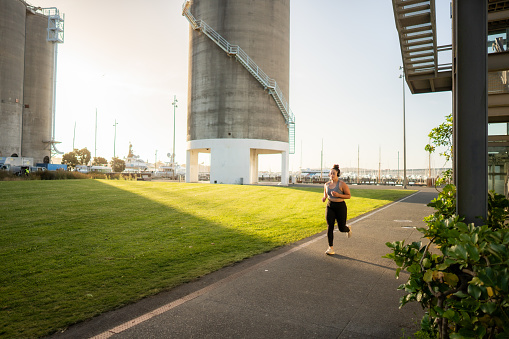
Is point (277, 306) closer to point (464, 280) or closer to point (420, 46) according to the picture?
point (464, 280)

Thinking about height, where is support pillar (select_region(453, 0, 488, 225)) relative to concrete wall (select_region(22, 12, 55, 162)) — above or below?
below

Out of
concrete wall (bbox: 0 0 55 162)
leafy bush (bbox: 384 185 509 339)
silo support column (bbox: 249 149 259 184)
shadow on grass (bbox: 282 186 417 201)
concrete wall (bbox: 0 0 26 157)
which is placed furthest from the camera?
concrete wall (bbox: 0 0 55 162)

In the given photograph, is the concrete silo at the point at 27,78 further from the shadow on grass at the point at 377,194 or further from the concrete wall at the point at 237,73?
the shadow on grass at the point at 377,194

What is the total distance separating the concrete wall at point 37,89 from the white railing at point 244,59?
115ft

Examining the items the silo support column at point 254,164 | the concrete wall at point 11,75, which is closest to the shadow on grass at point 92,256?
the silo support column at point 254,164

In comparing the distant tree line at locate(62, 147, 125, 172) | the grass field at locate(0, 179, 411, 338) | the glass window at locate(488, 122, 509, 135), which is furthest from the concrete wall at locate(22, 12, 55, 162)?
the glass window at locate(488, 122, 509, 135)

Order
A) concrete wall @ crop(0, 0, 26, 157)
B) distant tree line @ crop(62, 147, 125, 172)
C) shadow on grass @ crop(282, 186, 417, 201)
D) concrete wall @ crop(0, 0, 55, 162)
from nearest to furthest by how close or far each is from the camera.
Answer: shadow on grass @ crop(282, 186, 417, 201)
concrete wall @ crop(0, 0, 26, 157)
concrete wall @ crop(0, 0, 55, 162)
distant tree line @ crop(62, 147, 125, 172)

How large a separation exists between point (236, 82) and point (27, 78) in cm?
4311

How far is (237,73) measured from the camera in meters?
38.2

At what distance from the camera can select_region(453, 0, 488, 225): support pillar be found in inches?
125

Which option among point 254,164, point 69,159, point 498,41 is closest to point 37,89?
point 69,159

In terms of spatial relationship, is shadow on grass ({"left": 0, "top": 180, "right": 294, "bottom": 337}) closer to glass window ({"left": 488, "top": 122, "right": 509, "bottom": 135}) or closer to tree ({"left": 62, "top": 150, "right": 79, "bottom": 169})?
glass window ({"left": 488, "top": 122, "right": 509, "bottom": 135})

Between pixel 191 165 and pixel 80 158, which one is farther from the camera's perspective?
pixel 80 158

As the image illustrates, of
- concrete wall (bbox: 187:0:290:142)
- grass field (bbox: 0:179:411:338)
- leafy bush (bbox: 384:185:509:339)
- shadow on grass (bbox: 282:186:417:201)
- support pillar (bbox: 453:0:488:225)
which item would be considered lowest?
grass field (bbox: 0:179:411:338)
